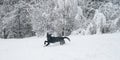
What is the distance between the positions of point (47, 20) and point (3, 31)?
5.20 metres

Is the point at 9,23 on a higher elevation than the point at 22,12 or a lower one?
lower

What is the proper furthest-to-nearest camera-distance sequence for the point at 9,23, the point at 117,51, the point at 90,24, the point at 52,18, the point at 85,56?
the point at 9,23, the point at 52,18, the point at 90,24, the point at 117,51, the point at 85,56

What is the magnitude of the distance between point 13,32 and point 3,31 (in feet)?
3.09

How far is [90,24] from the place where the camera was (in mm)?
10539

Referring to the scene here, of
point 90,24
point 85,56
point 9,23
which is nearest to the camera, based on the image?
point 85,56

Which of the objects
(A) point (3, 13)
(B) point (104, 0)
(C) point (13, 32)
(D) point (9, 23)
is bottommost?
(C) point (13, 32)

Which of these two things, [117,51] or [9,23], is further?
[9,23]

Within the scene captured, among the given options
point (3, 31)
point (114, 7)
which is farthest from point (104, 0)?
point (3, 31)

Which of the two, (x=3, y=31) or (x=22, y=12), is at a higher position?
(x=22, y=12)

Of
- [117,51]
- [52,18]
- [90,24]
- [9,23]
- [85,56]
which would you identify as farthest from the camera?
[9,23]

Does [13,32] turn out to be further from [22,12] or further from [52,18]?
[52,18]

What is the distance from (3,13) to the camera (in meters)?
13.5

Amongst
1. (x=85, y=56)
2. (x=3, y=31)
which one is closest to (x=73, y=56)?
(x=85, y=56)

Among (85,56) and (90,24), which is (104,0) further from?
(85,56)
